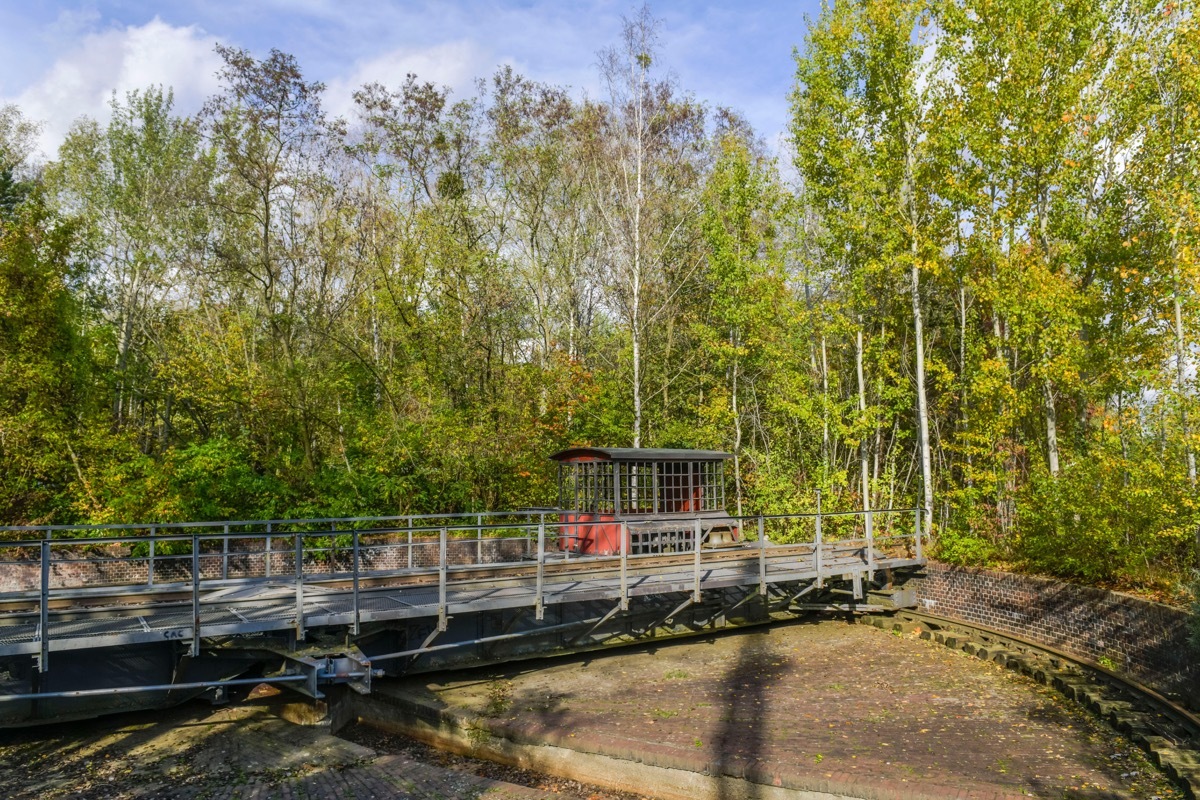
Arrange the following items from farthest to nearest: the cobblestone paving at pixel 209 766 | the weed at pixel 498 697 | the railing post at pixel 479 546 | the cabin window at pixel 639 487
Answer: the cabin window at pixel 639 487
the railing post at pixel 479 546
the weed at pixel 498 697
the cobblestone paving at pixel 209 766

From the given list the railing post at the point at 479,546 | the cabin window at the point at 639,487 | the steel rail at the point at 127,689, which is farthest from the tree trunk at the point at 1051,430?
the steel rail at the point at 127,689

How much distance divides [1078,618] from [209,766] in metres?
14.6

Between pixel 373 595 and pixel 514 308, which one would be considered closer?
pixel 373 595

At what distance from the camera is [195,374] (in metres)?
22.5

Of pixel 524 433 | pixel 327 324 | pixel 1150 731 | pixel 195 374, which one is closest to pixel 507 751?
pixel 1150 731

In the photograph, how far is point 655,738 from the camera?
34.2 feet

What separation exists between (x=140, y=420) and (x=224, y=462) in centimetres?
649

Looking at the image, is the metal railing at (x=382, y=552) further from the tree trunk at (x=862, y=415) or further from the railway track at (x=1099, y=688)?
the railway track at (x=1099, y=688)

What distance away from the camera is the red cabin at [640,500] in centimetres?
1767

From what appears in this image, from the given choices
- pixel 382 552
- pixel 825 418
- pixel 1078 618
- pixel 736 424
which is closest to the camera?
pixel 1078 618

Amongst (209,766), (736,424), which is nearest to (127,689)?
(209,766)

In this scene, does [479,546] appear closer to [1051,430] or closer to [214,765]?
[214,765]

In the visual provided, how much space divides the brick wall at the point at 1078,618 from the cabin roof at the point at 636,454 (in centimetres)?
613

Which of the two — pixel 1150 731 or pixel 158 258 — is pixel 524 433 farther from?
A: pixel 1150 731
